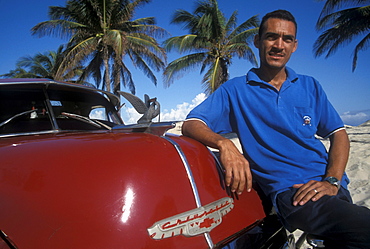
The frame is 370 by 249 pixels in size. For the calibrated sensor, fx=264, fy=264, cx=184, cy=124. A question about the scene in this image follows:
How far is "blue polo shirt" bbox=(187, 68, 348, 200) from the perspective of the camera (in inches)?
63.4

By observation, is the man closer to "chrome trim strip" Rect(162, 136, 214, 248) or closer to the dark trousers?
the dark trousers

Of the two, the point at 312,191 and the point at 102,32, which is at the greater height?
the point at 102,32

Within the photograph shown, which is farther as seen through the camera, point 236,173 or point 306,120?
point 306,120

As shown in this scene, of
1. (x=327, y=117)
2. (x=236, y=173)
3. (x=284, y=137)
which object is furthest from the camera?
(x=327, y=117)

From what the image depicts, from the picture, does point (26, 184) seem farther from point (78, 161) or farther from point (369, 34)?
point (369, 34)

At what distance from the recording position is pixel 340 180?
158cm

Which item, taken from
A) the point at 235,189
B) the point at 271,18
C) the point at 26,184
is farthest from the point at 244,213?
the point at 271,18

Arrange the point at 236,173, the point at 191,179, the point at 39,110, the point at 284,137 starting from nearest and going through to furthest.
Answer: the point at 191,179 → the point at 236,173 → the point at 284,137 → the point at 39,110

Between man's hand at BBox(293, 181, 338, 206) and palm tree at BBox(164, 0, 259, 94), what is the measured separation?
48.2ft

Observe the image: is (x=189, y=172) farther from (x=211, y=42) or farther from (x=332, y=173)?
(x=211, y=42)

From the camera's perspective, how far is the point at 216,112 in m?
1.80

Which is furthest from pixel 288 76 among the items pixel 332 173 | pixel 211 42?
pixel 211 42

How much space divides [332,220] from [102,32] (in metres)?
18.8

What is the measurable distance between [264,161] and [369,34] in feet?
63.6
